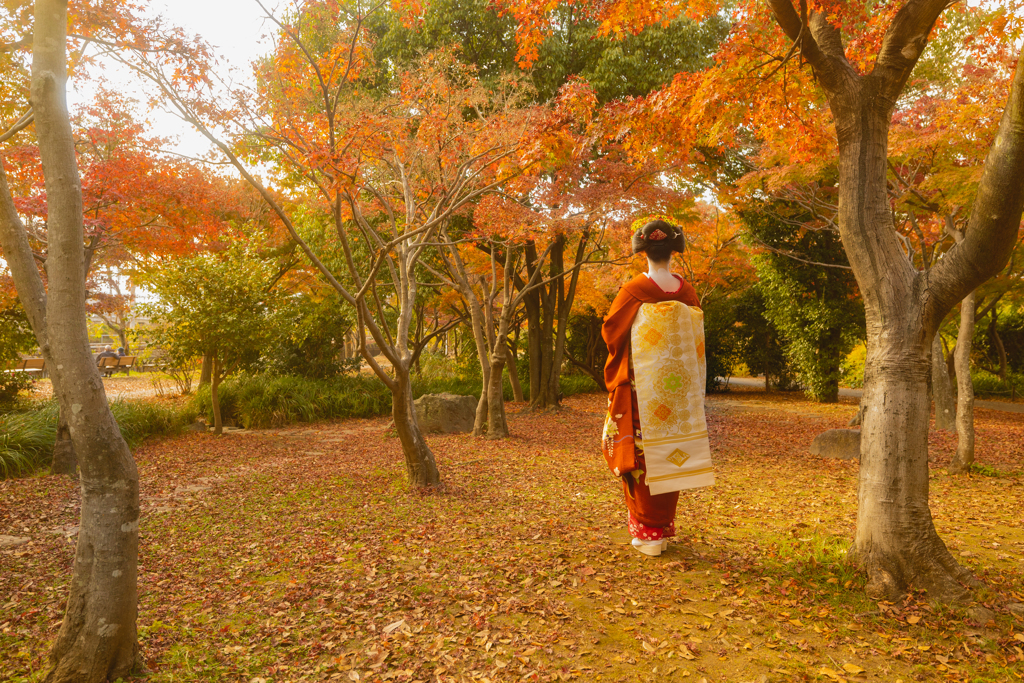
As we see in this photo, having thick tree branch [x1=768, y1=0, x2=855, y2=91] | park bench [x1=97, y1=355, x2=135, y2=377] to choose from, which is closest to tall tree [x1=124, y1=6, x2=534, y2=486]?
thick tree branch [x1=768, y1=0, x2=855, y2=91]

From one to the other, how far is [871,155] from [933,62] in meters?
9.30

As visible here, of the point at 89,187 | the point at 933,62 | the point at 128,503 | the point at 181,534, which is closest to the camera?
the point at 128,503

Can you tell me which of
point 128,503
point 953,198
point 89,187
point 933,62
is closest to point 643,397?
point 128,503

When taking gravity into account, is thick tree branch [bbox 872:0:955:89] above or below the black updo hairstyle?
above

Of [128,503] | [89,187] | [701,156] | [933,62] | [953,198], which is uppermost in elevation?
[933,62]

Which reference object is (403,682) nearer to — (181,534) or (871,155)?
(181,534)

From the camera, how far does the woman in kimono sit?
383 cm

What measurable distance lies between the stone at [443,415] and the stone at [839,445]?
5.38 meters

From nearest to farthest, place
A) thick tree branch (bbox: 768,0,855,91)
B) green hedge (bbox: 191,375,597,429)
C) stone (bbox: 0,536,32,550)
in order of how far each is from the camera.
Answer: thick tree branch (bbox: 768,0,855,91) < stone (bbox: 0,536,32,550) < green hedge (bbox: 191,375,597,429)

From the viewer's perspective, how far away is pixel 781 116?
16.6ft

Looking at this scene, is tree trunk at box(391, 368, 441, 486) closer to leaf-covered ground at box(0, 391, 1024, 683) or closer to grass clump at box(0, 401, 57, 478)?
leaf-covered ground at box(0, 391, 1024, 683)

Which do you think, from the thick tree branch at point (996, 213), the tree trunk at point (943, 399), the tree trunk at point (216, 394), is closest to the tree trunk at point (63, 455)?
the tree trunk at point (216, 394)

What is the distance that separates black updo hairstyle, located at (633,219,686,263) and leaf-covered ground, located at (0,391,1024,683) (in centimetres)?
207

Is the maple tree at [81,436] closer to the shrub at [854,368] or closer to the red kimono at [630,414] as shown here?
the red kimono at [630,414]
